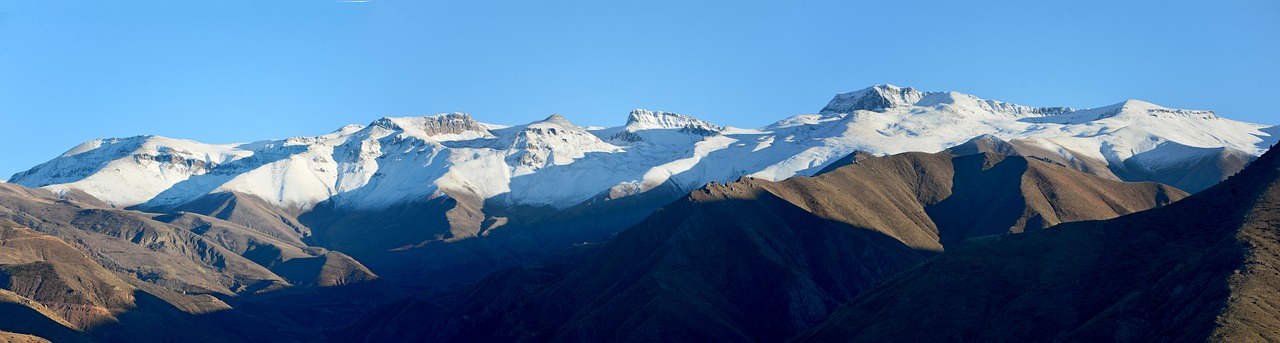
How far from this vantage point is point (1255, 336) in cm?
19912

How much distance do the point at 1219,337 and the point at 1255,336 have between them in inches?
210

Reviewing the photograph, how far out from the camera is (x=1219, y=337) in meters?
199
